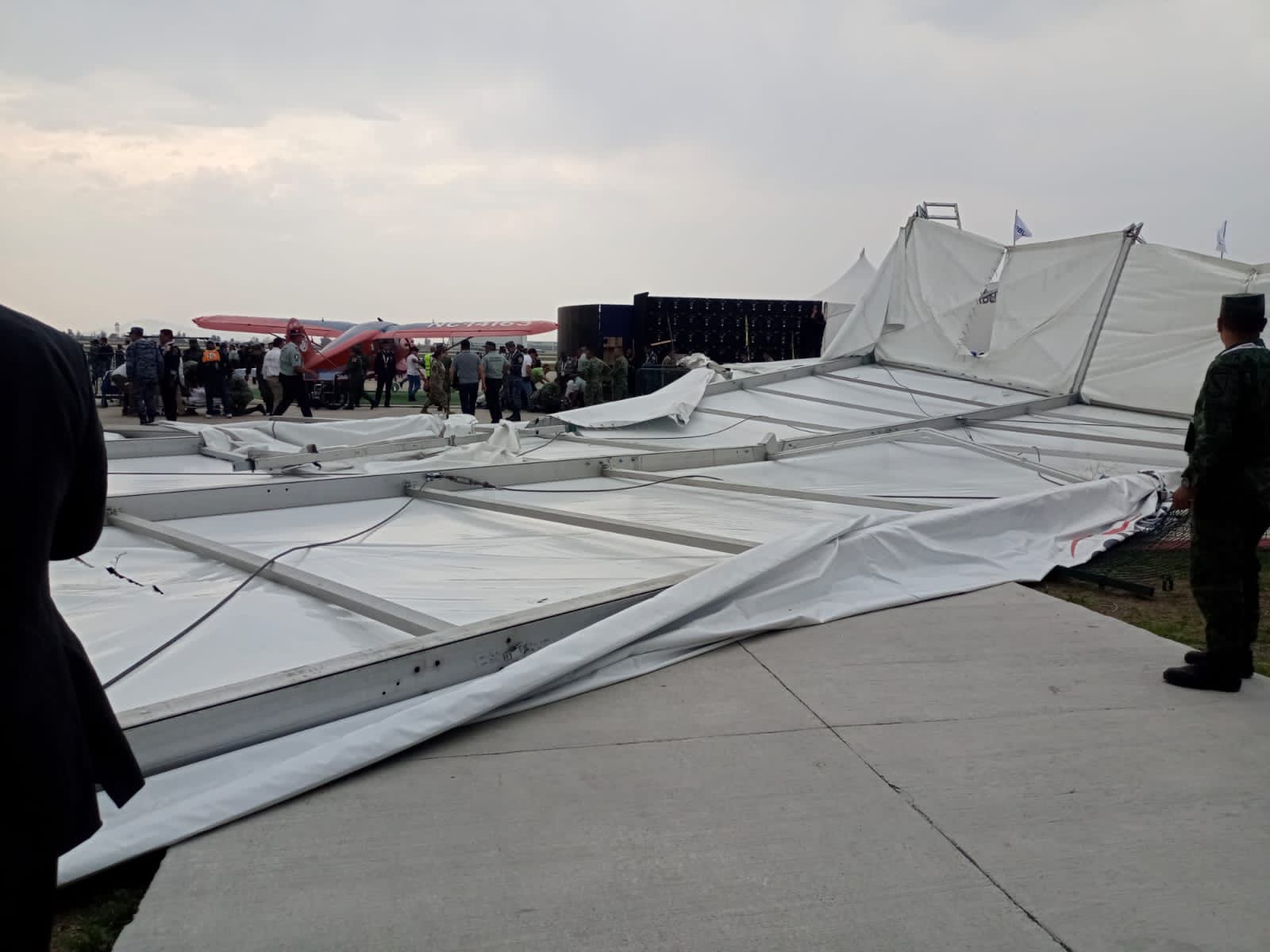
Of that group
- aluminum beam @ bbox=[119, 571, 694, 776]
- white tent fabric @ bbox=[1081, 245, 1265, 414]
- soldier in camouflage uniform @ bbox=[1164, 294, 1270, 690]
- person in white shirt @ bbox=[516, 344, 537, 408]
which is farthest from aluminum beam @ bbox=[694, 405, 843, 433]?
person in white shirt @ bbox=[516, 344, 537, 408]

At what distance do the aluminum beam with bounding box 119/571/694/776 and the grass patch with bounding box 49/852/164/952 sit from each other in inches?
11.7

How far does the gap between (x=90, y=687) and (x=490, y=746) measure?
1.43 m

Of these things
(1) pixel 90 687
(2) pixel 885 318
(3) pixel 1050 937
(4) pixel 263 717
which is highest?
(2) pixel 885 318

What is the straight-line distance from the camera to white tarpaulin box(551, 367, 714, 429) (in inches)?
369

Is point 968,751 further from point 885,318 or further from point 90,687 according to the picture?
point 885,318

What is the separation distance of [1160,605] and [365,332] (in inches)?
910

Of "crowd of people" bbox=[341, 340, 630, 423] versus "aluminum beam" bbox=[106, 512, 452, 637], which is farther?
"crowd of people" bbox=[341, 340, 630, 423]

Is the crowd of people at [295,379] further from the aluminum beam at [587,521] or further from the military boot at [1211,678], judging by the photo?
the military boot at [1211,678]

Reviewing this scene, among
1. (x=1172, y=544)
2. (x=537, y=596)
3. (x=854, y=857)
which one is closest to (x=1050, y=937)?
(x=854, y=857)

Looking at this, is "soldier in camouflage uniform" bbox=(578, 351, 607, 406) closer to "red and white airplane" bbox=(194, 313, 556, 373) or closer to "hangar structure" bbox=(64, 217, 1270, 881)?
"hangar structure" bbox=(64, 217, 1270, 881)

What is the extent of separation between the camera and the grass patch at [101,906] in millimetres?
1878

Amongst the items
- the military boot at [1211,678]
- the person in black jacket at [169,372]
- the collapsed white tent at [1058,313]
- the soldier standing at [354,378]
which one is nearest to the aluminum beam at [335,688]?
the military boot at [1211,678]

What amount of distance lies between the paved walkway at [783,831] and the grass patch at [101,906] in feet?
0.29

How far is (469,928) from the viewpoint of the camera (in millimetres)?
1884
